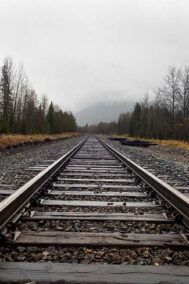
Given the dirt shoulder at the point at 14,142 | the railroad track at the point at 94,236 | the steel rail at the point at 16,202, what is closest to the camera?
the railroad track at the point at 94,236

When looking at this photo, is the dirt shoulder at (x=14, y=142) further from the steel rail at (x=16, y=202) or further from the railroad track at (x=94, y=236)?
the railroad track at (x=94, y=236)

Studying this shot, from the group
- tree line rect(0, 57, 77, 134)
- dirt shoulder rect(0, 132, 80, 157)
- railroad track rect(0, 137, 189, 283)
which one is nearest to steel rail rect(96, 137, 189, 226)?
railroad track rect(0, 137, 189, 283)

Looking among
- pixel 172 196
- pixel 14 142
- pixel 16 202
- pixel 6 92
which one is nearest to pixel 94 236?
pixel 16 202

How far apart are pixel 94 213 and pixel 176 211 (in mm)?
992

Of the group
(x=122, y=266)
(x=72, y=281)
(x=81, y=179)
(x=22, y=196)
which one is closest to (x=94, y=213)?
(x=22, y=196)

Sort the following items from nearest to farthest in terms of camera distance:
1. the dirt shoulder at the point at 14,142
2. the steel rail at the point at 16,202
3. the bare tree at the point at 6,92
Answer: the steel rail at the point at 16,202 → the dirt shoulder at the point at 14,142 → the bare tree at the point at 6,92

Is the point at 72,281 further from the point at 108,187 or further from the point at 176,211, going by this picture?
the point at 108,187

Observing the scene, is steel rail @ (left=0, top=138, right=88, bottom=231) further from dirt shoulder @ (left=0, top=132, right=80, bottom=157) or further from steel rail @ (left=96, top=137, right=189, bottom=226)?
dirt shoulder @ (left=0, top=132, right=80, bottom=157)

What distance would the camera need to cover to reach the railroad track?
8.70ft

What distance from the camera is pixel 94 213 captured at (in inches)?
177

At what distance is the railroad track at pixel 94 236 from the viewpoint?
8.70 feet

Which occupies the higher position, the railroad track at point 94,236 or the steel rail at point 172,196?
the steel rail at point 172,196

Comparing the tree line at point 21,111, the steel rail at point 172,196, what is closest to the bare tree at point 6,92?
the tree line at point 21,111

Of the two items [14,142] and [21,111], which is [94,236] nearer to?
[14,142]
